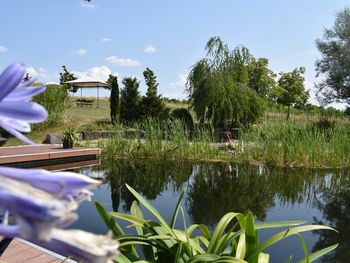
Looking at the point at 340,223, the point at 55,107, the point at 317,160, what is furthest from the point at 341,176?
the point at 55,107

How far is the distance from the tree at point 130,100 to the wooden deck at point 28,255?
646 inches

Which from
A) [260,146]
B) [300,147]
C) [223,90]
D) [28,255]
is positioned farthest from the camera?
[223,90]

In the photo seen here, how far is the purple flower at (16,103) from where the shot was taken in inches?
11.5

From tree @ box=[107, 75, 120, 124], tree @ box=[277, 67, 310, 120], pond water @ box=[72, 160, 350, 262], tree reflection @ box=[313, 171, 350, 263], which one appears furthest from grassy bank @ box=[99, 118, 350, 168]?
tree @ box=[277, 67, 310, 120]

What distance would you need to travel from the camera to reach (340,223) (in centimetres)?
510

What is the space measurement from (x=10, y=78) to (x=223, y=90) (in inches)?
669

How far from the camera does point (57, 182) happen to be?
0.83 feet

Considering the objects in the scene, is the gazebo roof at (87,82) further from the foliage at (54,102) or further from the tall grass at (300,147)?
the tall grass at (300,147)

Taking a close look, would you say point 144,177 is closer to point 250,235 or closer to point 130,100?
point 250,235

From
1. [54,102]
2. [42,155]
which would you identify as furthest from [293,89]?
[42,155]

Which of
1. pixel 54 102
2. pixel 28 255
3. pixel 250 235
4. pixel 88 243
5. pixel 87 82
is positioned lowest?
pixel 28 255

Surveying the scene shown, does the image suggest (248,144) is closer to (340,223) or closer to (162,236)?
(340,223)

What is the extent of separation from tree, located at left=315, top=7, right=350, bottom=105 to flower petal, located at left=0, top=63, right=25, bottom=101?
24237 millimetres

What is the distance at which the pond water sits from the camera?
4676 millimetres
